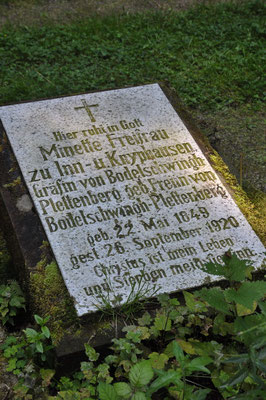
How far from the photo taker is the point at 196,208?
3.34 meters

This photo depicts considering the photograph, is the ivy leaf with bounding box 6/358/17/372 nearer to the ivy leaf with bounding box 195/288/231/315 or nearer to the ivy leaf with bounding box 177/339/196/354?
the ivy leaf with bounding box 177/339/196/354

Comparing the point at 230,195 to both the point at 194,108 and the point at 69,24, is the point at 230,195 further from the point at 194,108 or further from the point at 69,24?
the point at 69,24

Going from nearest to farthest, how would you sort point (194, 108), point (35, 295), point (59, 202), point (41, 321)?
point (41, 321) < point (35, 295) < point (59, 202) < point (194, 108)

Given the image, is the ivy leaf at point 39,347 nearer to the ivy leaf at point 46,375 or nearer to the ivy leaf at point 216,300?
the ivy leaf at point 46,375

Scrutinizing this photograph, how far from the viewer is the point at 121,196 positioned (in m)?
3.32

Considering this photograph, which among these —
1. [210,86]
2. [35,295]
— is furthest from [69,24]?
[35,295]

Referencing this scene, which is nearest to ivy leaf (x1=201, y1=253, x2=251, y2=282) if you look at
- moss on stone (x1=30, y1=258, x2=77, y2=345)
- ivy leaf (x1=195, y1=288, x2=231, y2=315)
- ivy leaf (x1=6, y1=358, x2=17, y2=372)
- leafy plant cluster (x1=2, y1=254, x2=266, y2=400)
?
leafy plant cluster (x1=2, y1=254, x2=266, y2=400)

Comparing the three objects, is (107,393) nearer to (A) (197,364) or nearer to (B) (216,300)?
(A) (197,364)

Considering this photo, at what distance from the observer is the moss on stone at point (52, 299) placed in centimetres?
280

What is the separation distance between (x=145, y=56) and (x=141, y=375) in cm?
366

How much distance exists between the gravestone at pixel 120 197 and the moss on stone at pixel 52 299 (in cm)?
5

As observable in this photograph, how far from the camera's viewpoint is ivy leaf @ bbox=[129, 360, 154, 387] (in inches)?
87.1

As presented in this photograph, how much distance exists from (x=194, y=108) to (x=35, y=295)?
2.41 meters

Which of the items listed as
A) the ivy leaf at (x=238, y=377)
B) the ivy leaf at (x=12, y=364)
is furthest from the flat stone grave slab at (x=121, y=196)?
the ivy leaf at (x=238, y=377)
